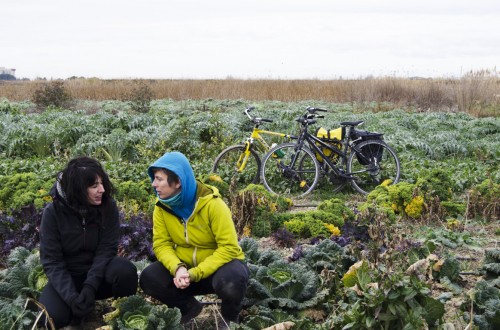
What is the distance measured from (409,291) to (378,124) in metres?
11.2

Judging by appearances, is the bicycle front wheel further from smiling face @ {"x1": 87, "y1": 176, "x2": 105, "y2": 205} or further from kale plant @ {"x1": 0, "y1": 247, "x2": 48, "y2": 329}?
smiling face @ {"x1": 87, "y1": 176, "x2": 105, "y2": 205}

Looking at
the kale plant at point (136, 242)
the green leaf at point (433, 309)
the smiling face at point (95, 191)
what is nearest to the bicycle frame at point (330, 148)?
the kale plant at point (136, 242)

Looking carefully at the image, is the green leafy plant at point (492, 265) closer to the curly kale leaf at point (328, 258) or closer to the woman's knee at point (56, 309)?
the curly kale leaf at point (328, 258)

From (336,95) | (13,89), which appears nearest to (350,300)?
(336,95)

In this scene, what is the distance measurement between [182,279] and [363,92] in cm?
2059

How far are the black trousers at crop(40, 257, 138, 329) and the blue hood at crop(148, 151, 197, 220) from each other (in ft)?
1.72

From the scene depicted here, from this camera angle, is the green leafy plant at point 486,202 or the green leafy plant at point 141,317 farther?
the green leafy plant at point 486,202

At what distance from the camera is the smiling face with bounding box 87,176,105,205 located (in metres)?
3.66

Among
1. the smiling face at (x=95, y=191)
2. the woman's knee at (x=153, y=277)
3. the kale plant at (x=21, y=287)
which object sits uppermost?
the smiling face at (x=95, y=191)

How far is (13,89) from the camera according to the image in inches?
1142

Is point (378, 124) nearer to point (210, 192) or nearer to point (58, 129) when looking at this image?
point (58, 129)

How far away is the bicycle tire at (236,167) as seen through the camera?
8.84m

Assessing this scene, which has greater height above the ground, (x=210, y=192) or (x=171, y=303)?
(x=210, y=192)

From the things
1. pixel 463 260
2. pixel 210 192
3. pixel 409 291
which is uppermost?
pixel 210 192
